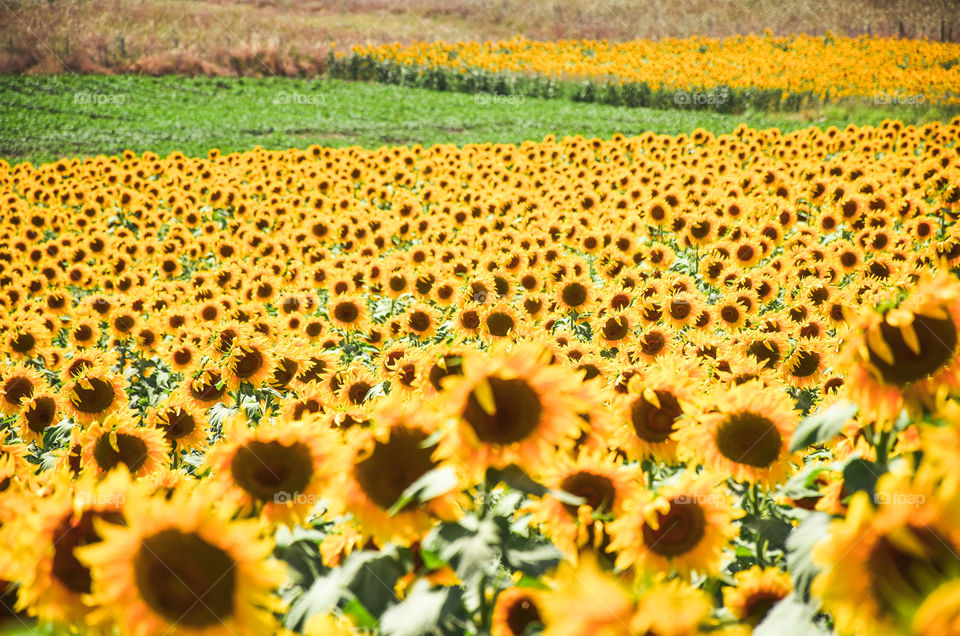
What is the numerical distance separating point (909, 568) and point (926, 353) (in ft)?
2.29

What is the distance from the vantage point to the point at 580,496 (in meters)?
2.11

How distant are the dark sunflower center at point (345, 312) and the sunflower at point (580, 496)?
4437mm

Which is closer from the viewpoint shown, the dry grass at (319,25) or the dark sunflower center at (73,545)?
the dark sunflower center at (73,545)

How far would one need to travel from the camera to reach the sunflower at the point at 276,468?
194cm

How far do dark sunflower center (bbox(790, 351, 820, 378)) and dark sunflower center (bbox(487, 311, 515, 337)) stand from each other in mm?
2131

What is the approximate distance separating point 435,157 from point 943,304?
13254 millimetres

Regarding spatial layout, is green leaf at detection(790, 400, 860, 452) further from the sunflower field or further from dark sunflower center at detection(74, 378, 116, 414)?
dark sunflower center at detection(74, 378, 116, 414)

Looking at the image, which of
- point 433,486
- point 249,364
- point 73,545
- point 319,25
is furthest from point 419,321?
A: point 319,25

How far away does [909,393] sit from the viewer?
5.65 feet

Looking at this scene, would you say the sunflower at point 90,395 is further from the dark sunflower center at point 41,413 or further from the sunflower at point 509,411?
the sunflower at point 509,411

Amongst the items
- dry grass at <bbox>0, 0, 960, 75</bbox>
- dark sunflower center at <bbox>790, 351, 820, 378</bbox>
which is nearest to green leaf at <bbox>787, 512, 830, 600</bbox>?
dark sunflower center at <bbox>790, 351, 820, 378</bbox>

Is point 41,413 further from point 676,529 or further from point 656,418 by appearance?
point 676,529

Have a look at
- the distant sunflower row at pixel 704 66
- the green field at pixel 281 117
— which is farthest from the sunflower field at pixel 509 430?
the distant sunflower row at pixel 704 66

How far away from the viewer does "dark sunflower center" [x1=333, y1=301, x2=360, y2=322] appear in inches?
247
